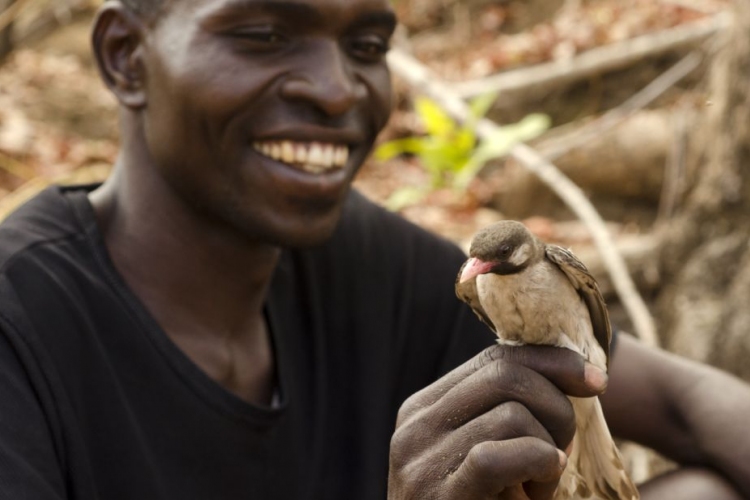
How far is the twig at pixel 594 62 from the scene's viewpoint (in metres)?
6.14

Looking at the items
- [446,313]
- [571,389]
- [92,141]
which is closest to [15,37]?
[92,141]

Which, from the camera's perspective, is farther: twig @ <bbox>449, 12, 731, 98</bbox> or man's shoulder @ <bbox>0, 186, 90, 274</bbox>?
twig @ <bbox>449, 12, 731, 98</bbox>

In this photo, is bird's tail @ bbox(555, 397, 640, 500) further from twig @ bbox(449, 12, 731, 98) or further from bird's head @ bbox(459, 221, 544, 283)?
twig @ bbox(449, 12, 731, 98)

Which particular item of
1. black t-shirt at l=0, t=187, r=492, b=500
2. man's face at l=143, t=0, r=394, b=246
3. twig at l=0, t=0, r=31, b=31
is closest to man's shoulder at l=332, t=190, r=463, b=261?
black t-shirt at l=0, t=187, r=492, b=500

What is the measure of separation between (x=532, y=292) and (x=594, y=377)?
189mm

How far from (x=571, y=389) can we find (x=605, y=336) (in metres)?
0.23

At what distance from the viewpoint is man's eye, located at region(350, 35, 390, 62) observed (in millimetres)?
2428

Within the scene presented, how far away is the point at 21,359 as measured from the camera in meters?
2.04

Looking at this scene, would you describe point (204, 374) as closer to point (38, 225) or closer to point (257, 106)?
point (38, 225)

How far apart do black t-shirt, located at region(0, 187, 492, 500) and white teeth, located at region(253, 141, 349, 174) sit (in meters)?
0.47

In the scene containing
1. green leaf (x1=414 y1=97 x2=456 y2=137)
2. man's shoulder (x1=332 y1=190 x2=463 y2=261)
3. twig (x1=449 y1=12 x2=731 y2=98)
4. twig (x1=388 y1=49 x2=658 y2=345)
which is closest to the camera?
man's shoulder (x1=332 y1=190 x2=463 y2=261)

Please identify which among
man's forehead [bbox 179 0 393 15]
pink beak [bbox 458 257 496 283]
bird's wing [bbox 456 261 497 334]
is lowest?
bird's wing [bbox 456 261 497 334]

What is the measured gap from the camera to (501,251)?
1746 mm

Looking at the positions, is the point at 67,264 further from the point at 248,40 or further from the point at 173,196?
the point at 248,40
